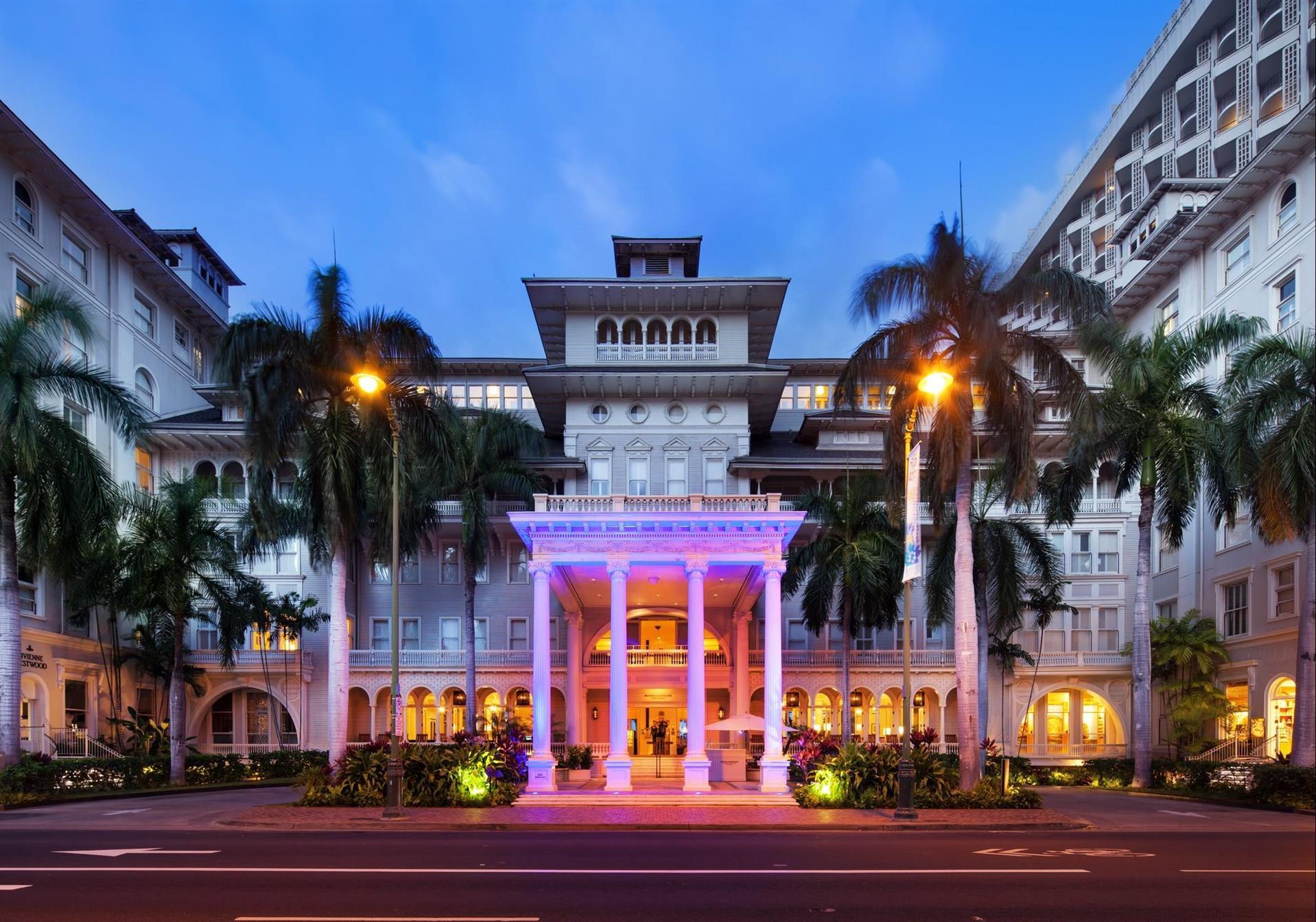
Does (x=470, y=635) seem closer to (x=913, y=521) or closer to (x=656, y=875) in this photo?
(x=913, y=521)

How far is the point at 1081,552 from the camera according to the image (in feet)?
173

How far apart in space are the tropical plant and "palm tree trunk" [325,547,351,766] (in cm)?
1925

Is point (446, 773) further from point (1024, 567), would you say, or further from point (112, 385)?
point (1024, 567)

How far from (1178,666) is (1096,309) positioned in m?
23.7

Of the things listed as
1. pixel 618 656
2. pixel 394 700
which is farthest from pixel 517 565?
pixel 394 700

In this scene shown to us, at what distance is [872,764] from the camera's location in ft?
91.4

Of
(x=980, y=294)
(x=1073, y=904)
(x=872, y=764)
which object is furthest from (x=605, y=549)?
(x=1073, y=904)

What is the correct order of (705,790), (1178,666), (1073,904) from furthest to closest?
(1178,666) → (705,790) → (1073,904)

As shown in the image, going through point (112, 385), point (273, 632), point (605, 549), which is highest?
point (112, 385)

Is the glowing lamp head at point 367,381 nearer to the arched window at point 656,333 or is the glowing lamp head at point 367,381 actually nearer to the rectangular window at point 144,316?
the arched window at point 656,333

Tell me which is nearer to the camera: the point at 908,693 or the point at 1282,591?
the point at 908,693

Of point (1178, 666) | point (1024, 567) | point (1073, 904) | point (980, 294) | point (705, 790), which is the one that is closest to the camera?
point (1073, 904)

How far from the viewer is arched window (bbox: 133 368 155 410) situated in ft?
166

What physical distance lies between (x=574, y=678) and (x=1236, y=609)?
88.4 feet
